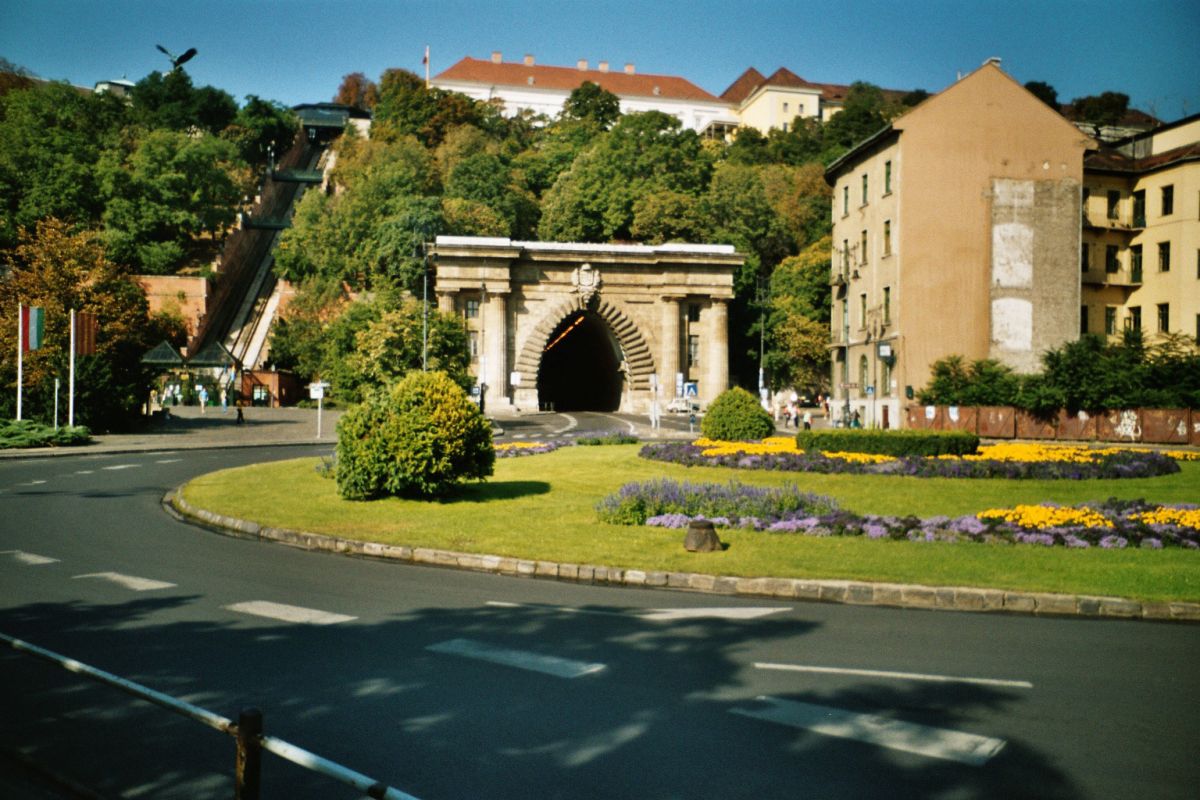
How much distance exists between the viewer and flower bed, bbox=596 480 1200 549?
578 inches

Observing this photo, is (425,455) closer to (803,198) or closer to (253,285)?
(803,198)

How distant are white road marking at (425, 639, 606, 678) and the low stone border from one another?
13.8 feet

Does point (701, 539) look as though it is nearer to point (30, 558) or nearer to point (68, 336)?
point (30, 558)

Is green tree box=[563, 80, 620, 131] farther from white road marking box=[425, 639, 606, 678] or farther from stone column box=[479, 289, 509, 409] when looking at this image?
white road marking box=[425, 639, 606, 678]

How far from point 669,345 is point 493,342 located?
14.9 metres

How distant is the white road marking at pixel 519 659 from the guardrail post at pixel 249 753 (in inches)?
140

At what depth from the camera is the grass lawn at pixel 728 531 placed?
40.0 ft

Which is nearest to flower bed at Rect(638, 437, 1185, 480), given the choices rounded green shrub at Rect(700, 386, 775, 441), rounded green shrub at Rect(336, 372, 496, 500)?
rounded green shrub at Rect(700, 386, 775, 441)

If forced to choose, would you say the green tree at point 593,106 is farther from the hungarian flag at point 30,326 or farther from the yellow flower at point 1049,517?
the yellow flower at point 1049,517

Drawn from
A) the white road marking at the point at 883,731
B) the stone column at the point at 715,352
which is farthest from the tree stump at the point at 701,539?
the stone column at the point at 715,352

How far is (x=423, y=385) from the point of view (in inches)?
746

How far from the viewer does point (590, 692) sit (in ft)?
22.5

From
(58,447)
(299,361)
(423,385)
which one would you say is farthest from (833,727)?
(299,361)

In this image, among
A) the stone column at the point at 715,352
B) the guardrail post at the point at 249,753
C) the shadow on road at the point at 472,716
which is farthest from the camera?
the stone column at the point at 715,352
